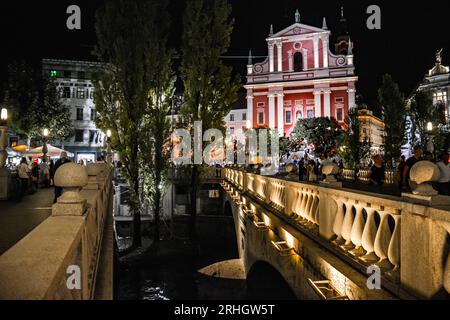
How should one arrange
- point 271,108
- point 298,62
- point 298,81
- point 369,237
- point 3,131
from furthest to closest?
point 298,62, point 271,108, point 298,81, point 3,131, point 369,237

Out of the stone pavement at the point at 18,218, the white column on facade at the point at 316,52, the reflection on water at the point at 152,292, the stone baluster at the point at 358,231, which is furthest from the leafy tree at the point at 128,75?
the white column on facade at the point at 316,52

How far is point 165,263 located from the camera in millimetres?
23547

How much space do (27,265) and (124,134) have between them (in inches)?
816

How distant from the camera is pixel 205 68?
78.8 ft

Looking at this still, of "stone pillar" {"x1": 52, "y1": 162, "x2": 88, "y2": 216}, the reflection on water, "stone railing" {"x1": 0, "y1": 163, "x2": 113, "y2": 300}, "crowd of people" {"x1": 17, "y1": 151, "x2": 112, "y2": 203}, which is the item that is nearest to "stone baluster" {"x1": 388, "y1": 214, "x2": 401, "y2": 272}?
"stone railing" {"x1": 0, "y1": 163, "x2": 113, "y2": 300}

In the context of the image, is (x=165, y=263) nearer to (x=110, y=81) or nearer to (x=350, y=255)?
(x=110, y=81)

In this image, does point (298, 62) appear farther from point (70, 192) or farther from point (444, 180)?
point (70, 192)

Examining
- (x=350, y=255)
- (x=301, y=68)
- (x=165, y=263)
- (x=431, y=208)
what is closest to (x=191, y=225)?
(x=165, y=263)

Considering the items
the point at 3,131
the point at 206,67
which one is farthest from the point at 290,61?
the point at 3,131

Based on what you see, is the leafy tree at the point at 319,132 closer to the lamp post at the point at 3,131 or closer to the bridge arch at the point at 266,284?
the bridge arch at the point at 266,284

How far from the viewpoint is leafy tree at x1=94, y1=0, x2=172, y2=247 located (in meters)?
22.6

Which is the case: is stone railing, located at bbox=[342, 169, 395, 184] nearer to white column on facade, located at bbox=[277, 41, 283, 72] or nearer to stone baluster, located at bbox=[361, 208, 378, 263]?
stone baluster, located at bbox=[361, 208, 378, 263]

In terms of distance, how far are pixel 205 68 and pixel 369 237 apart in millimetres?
20314

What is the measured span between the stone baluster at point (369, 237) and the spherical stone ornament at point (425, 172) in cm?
97
